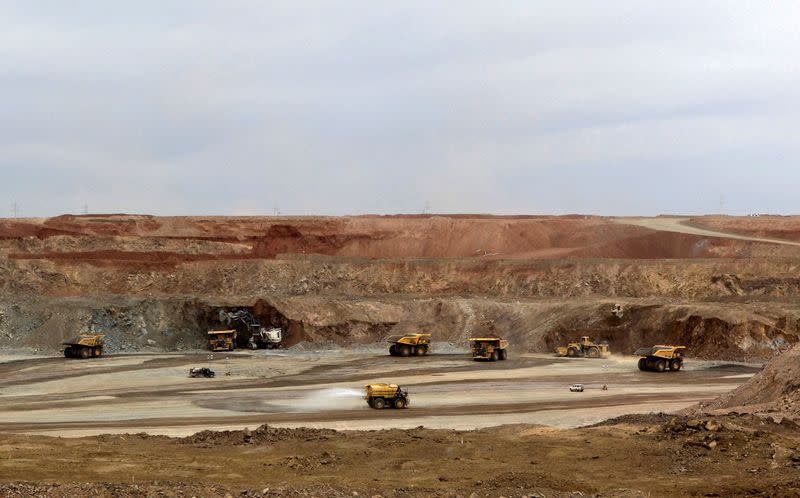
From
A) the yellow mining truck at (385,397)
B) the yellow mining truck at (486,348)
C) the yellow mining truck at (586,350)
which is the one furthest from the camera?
the yellow mining truck at (586,350)

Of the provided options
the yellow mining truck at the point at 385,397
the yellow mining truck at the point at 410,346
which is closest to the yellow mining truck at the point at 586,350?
the yellow mining truck at the point at 410,346

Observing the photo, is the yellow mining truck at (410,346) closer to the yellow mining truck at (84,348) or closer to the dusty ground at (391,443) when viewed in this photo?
the dusty ground at (391,443)

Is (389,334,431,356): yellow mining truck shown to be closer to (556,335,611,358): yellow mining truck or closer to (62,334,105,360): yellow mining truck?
(556,335,611,358): yellow mining truck

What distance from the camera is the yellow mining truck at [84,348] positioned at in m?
59.2

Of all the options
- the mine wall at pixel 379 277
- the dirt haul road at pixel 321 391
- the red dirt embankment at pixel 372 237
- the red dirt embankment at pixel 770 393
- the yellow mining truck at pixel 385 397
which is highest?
the red dirt embankment at pixel 372 237

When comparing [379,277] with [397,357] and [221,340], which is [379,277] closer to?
[221,340]

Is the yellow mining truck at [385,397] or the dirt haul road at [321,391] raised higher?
the yellow mining truck at [385,397]

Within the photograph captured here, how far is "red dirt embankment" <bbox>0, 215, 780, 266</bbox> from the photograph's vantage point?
289 feet

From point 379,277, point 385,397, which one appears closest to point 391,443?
point 385,397

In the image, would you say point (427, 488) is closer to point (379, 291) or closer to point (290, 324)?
point (290, 324)

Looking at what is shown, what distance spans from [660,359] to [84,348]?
3415cm

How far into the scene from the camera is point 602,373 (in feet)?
161

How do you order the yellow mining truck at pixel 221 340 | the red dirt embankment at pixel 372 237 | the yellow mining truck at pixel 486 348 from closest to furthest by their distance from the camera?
the yellow mining truck at pixel 486 348 → the yellow mining truck at pixel 221 340 → the red dirt embankment at pixel 372 237

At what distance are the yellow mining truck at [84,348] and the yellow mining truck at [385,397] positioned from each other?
1152 inches
